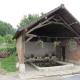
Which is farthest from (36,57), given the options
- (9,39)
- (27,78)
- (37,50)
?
(9,39)

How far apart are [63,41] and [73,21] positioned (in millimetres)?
4441

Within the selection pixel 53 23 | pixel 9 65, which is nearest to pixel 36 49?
pixel 9 65

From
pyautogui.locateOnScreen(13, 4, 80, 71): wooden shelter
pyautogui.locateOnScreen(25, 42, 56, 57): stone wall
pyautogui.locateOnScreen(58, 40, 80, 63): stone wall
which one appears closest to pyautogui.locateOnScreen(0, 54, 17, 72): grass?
pyautogui.locateOnScreen(13, 4, 80, 71): wooden shelter

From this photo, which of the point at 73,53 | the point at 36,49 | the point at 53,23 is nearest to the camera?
the point at 53,23

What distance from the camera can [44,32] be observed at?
1817 cm

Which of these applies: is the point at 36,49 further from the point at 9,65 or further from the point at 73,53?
the point at 9,65

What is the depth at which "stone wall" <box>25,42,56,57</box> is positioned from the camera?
686 inches

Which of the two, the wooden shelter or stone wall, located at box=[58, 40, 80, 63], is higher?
the wooden shelter

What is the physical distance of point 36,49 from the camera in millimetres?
17766

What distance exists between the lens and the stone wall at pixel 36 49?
57.2ft

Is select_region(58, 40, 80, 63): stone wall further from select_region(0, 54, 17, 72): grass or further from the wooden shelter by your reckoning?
select_region(0, 54, 17, 72): grass

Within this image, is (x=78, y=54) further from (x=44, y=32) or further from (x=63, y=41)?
(x=44, y=32)

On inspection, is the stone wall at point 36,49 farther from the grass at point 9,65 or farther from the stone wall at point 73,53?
the grass at point 9,65

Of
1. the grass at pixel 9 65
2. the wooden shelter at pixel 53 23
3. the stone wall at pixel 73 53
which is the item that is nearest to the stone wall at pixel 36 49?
the stone wall at pixel 73 53
